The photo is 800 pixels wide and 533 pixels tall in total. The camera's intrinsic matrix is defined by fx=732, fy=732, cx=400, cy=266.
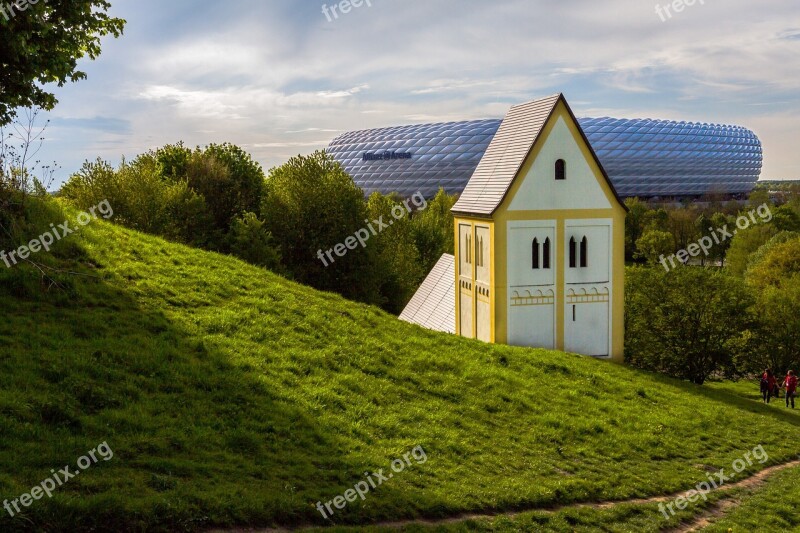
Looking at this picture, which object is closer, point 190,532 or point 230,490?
point 190,532

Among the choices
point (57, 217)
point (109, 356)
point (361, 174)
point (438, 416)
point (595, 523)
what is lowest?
point (595, 523)

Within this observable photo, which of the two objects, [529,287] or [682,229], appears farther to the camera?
[682,229]

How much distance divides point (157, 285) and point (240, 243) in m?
20.9

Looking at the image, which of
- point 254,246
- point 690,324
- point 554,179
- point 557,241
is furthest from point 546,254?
point 254,246

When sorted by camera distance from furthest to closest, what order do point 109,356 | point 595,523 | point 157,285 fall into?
point 157,285
point 109,356
point 595,523

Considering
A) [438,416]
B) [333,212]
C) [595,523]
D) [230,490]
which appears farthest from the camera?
[333,212]

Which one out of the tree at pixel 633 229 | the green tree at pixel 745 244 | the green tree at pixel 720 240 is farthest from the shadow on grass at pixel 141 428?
the tree at pixel 633 229

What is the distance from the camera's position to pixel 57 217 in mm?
22312

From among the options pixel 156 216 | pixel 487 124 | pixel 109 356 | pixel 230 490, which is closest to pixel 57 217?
pixel 109 356

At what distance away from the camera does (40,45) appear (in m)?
16.2

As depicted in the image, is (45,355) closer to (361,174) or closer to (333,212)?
(333,212)

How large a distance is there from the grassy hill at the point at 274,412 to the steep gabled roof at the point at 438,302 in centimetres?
1258

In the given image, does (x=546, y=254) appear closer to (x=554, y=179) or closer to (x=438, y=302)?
(x=554, y=179)

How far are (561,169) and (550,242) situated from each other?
3.43 m
